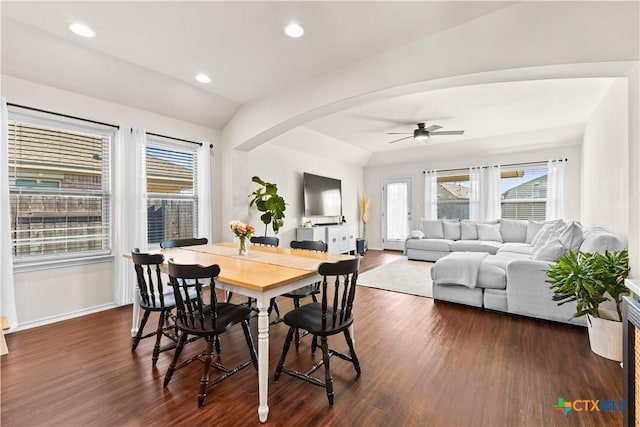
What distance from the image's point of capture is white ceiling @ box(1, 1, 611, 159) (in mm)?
2264

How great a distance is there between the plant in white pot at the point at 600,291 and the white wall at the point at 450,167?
4.74 metres

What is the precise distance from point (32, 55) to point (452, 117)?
561cm

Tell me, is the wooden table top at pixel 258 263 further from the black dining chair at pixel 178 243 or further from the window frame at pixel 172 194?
the window frame at pixel 172 194

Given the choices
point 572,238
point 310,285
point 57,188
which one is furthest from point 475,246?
point 57,188

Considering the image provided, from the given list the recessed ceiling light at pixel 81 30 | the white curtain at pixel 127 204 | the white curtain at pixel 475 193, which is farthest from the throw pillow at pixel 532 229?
the recessed ceiling light at pixel 81 30

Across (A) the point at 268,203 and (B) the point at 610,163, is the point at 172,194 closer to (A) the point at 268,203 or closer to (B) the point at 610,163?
(A) the point at 268,203

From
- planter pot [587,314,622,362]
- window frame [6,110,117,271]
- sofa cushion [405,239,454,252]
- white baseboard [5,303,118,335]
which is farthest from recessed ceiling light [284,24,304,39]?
sofa cushion [405,239,454,252]

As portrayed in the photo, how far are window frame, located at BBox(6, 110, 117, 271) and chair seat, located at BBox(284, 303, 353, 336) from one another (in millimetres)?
2855

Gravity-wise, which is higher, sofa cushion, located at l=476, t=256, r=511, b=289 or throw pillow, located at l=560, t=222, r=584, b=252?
throw pillow, located at l=560, t=222, r=584, b=252

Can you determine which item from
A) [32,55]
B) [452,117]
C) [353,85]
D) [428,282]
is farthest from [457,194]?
[32,55]

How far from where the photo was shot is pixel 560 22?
2.11 m

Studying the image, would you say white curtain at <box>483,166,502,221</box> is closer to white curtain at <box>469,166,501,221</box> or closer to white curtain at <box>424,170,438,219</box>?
white curtain at <box>469,166,501,221</box>

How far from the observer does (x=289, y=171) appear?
6070mm

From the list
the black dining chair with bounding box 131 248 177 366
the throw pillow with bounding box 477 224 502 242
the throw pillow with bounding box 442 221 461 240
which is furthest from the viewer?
the throw pillow with bounding box 442 221 461 240
